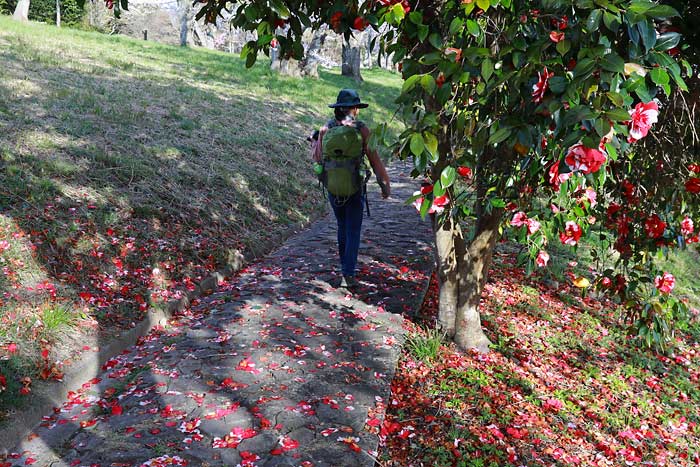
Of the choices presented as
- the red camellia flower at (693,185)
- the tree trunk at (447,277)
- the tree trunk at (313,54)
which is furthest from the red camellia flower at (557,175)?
the tree trunk at (313,54)

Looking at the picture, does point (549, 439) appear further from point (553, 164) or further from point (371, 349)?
point (553, 164)

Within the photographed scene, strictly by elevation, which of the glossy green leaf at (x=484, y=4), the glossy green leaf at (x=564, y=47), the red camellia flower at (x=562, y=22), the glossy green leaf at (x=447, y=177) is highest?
the glossy green leaf at (x=484, y=4)

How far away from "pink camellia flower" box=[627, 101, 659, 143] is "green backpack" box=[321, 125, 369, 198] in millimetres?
3511

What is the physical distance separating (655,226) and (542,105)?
2.34 meters

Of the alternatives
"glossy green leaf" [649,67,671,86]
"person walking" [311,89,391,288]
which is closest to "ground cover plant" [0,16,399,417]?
"person walking" [311,89,391,288]

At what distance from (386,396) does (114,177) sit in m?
4.89

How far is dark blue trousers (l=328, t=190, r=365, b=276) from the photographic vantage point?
20.5ft

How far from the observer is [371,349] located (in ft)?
16.9

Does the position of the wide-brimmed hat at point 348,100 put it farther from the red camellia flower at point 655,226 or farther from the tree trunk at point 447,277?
the red camellia flower at point 655,226

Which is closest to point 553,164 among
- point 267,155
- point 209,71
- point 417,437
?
point 417,437

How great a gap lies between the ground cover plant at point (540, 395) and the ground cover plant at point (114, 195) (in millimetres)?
2705

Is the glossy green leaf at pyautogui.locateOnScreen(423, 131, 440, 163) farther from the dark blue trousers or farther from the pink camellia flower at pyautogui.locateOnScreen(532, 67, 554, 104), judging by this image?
the dark blue trousers

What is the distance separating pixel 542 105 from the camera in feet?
8.05

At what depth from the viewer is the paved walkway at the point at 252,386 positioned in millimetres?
3684
